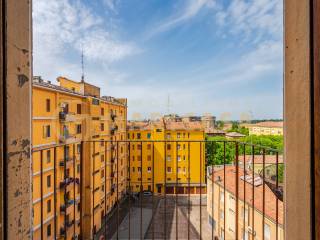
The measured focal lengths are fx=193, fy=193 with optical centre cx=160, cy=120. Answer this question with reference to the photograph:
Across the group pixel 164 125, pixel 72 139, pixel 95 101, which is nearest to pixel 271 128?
pixel 72 139

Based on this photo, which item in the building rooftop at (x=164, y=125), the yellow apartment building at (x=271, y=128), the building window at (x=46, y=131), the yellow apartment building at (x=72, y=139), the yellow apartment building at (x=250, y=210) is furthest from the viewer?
the building rooftop at (x=164, y=125)

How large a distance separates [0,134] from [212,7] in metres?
3.07

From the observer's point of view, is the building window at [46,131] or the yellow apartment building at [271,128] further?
the building window at [46,131]

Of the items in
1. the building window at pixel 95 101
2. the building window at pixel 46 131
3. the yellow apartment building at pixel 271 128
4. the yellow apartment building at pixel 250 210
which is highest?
the building window at pixel 95 101

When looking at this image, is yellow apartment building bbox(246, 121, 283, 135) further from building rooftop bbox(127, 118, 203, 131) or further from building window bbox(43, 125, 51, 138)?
building rooftop bbox(127, 118, 203, 131)

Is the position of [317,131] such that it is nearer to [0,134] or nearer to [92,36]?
[0,134]

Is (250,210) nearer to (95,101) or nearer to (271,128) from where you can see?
(271,128)

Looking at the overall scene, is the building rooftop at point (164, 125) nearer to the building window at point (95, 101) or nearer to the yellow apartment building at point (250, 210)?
the building window at point (95, 101)

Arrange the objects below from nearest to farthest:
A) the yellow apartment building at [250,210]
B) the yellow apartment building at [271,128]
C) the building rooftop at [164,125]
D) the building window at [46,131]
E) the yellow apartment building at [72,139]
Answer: the yellow apartment building at [271,128]
the yellow apartment building at [250,210]
the yellow apartment building at [72,139]
the building window at [46,131]
the building rooftop at [164,125]

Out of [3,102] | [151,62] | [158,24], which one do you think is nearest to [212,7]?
[158,24]

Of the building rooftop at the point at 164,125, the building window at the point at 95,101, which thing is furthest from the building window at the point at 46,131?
the building rooftop at the point at 164,125

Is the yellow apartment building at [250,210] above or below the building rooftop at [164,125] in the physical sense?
below

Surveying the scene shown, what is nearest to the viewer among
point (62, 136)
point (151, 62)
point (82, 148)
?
point (82, 148)

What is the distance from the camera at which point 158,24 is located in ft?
10.1
